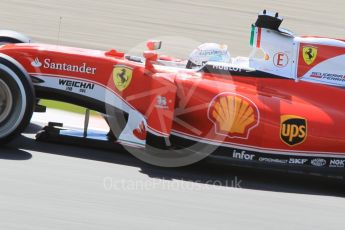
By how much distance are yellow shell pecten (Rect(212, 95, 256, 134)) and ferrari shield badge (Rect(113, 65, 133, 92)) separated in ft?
2.80

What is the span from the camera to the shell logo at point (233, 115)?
6.10 meters

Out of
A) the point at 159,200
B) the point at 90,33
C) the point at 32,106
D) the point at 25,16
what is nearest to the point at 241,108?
the point at 159,200

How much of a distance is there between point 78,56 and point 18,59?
1.95ft

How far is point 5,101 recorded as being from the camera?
6.23m

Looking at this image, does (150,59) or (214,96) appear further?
(150,59)

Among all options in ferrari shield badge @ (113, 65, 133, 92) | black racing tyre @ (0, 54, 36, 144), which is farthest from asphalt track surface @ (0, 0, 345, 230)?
ferrari shield badge @ (113, 65, 133, 92)

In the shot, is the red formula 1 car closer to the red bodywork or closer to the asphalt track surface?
the red bodywork

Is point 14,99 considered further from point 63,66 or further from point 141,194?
point 141,194

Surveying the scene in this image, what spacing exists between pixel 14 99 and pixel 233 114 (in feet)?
6.46

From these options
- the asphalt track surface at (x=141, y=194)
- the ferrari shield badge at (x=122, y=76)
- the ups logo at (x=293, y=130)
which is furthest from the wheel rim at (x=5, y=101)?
the ups logo at (x=293, y=130)

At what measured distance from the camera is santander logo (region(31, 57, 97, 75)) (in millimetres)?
6414

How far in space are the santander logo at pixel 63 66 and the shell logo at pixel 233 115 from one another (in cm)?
121

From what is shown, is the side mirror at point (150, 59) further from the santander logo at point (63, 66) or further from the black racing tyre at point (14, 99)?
the black racing tyre at point (14, 99)

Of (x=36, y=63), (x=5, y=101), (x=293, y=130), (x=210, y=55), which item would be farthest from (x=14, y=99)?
(x=293, y=130)
